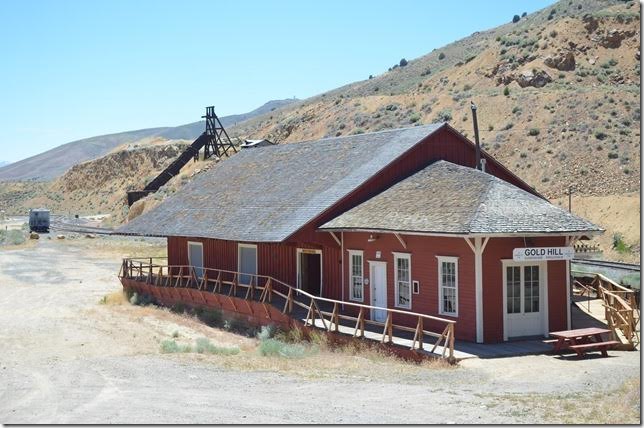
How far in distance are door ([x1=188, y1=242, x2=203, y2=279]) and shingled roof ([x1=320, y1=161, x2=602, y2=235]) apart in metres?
8.76

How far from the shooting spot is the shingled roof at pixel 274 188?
25.3 m

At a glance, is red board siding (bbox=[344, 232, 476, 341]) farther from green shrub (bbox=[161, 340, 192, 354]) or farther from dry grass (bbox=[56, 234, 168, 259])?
dry grass (bbox=[56, 234, 168, 259])

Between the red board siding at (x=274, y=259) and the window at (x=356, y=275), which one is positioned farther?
the red board siding at (x=274, y=259)

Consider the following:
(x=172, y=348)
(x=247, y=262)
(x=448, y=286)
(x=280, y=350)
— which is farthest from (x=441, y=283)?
(x=247, y=262)

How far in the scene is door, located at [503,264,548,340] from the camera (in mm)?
19781

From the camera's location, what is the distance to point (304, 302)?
81.7ft

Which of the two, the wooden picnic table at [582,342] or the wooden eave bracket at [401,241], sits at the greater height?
the wooden eave bracket at [401,241]

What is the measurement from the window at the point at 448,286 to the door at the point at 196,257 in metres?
13.3

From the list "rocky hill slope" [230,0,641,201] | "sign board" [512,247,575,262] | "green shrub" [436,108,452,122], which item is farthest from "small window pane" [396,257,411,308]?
"green shrub" [436,108,452,122]

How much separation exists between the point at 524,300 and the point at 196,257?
15.4 m

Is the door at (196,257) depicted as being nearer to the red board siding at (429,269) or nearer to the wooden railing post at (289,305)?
the wooden railing post at (289,305)

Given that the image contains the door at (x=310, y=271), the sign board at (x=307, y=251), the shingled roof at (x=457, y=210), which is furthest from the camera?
the door at (x=310, y=271)

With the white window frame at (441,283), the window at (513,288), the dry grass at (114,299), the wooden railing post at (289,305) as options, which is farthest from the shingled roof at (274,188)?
the window at (513,288)

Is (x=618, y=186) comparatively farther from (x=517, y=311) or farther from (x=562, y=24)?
(x=517, y=311)
